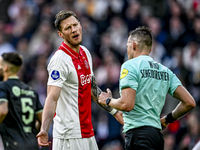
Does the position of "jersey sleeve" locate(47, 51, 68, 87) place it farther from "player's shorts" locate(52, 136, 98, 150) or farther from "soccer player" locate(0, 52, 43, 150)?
"soccer player" locate(0, 52, 43, 150)

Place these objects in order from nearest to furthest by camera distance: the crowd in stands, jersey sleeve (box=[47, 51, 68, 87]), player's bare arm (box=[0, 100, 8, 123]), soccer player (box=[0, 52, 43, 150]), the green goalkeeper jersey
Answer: the green goalkeeper jersey, jersey sleeve (box=[47, 51, 68, 87]), player's bare arm (box=[0, 100, 8, 123]), soccer player (box=[0, 52, 43, 150]), the crowd in stands

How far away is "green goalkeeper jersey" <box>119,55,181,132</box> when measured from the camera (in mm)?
4449

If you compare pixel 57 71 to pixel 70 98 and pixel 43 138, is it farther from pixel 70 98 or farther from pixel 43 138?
pixel 43 138

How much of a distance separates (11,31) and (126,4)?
168 inches

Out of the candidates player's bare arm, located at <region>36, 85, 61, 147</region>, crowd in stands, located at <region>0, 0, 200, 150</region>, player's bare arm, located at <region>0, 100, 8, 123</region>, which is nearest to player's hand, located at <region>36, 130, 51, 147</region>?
player's bare arm, located at <region>36, 85, 61, 147</region>

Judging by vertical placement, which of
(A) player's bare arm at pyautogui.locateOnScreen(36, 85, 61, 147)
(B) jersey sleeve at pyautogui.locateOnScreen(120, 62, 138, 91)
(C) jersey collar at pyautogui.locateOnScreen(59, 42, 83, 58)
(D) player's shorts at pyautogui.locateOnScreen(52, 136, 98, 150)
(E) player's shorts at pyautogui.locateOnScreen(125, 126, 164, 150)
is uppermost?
(C) jersey collar at pyautogui.locateOnScreen(59, 42, 83, 58)

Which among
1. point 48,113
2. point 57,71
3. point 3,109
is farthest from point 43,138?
point 3,109

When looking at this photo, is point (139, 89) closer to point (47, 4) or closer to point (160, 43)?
point (160, 43)

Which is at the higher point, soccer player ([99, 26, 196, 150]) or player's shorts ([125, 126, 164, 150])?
soccer player ([99, 26, 196, 150])

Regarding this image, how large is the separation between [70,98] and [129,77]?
92 centimetres

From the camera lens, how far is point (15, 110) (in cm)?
592

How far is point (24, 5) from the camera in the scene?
13.4 metres

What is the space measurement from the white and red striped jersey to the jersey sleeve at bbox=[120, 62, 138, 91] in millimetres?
714

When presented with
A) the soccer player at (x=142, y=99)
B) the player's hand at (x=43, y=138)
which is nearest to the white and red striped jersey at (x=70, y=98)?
the soccer player at (x=142, y=99)
